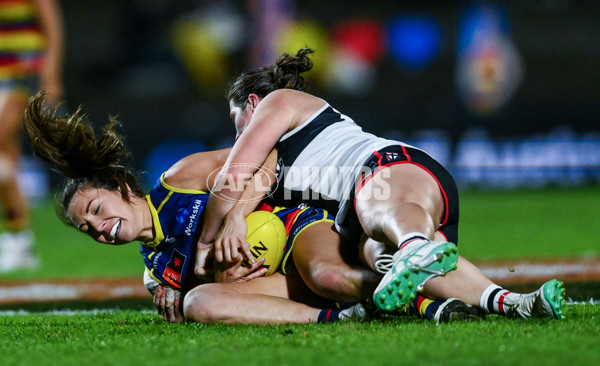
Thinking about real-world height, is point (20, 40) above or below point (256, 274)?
above

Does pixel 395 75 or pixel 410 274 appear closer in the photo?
pixel 410 274

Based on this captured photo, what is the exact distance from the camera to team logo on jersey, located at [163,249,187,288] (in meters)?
4.09

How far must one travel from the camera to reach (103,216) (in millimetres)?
3924

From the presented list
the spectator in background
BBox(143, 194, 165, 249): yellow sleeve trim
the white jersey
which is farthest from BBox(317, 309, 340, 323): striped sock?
the spectator in background

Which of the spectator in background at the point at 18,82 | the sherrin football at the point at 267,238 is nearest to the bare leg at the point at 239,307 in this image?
the sherrin football at the point at 267,238

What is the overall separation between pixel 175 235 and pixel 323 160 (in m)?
0.80

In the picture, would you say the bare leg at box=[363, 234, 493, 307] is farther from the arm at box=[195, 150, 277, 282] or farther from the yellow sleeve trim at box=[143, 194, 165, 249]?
the yellow sleeve trim at box=[143, 194, 165, 249]

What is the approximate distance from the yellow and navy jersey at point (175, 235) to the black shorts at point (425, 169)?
2.68ft

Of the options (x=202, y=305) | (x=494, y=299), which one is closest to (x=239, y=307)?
(x=202, y=305)

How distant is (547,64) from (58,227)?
9.25 meters

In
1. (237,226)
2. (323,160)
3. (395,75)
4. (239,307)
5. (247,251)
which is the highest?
(395,75)

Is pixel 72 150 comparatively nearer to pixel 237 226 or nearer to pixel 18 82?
pixel 237 226

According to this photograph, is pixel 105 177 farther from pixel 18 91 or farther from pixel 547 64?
pixel 547 64

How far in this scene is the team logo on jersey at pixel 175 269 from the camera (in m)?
4.09
